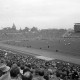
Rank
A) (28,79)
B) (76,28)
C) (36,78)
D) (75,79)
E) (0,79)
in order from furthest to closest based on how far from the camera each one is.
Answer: (76,28)
(75,79)
(36,78)
(0,79)
(28,79)

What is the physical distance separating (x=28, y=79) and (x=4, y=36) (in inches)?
4334

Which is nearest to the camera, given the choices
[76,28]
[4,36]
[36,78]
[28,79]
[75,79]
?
[28,79]

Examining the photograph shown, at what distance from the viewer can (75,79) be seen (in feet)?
30.0

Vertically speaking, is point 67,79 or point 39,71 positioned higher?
point 39,71

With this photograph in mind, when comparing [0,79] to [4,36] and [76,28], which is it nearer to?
[76,28]

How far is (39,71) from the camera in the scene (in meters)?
Answer: 4.05

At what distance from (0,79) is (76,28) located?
8173cm

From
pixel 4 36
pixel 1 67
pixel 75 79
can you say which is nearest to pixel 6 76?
pixel 1 67

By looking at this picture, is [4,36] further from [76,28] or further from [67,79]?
[67,79]

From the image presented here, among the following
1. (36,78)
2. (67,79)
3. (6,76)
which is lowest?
(67,79)

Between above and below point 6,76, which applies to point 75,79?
below

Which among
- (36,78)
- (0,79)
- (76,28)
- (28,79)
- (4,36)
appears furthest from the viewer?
(4,36)

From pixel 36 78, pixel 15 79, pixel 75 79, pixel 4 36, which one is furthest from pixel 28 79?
pixel 4 36

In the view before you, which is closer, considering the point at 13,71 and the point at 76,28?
the point at 13,71
